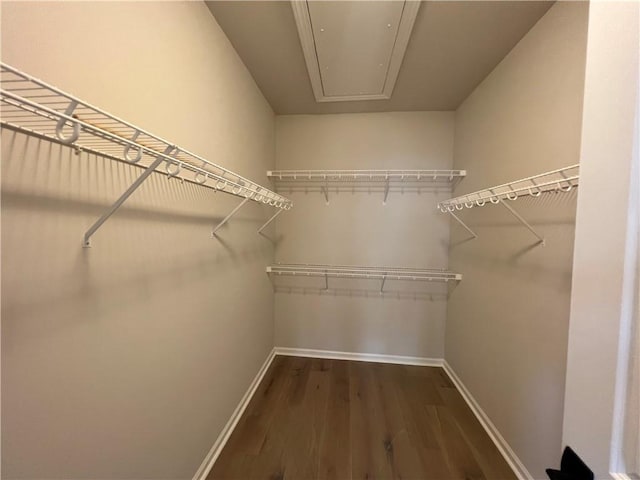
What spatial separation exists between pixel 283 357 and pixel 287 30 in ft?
8.92

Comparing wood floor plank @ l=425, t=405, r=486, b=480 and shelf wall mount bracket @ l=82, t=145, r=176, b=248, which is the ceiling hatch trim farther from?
wood floor plank @ l=425, t=405, r=486, b=480

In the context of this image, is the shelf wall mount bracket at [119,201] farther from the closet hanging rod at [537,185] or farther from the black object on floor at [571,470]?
the closet hanging rod at [537,185]

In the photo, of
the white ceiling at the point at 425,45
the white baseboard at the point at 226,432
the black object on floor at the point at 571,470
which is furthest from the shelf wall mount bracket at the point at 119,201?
the white baseboard at the point at 226,432

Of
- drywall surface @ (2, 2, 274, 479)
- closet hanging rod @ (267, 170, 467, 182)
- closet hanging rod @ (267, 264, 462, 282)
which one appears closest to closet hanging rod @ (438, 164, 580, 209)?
closet hanging rod @ (267, 170, 467, 182)

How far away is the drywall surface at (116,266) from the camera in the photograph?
2.00ft

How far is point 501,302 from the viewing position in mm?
1626

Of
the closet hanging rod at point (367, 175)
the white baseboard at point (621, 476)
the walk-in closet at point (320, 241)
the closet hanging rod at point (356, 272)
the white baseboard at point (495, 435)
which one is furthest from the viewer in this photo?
the closet hanging rod at point (356, 272)

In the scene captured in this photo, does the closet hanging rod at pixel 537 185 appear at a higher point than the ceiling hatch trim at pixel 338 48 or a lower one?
lower

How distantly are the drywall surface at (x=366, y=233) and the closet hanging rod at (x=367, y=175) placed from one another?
0.09 m

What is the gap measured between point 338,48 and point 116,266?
167 centimetres

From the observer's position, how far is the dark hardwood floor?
146 centimetres

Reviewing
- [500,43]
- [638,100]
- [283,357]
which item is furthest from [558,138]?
[283,357]

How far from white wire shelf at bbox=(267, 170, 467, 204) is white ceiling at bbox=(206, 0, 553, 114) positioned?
0.62 meters

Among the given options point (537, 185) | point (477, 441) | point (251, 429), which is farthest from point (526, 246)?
point (251, 429)
